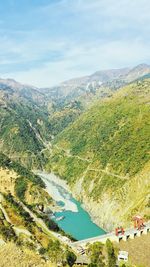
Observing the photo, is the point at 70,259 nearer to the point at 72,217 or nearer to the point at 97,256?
the point at 97,256

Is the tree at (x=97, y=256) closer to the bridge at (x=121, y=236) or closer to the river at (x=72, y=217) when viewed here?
the bridge at (x=121, y=236)

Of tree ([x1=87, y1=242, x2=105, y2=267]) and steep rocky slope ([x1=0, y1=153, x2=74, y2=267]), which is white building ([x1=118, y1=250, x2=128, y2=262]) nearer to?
tree ([x1=87, y1=242, x2=105, y2=267])

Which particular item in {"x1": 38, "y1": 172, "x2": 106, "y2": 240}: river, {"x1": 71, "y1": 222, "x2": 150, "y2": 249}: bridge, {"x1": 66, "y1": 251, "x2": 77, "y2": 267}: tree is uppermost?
{"x1": 38, "y1": 172, "x2": 106, "y2": 240}: river

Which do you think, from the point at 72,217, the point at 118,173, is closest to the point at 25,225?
the point at 72,217

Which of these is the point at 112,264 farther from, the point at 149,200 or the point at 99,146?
the point at 99,146

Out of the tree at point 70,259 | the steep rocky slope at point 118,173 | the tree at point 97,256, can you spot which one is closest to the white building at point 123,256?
the tree at point 97,256

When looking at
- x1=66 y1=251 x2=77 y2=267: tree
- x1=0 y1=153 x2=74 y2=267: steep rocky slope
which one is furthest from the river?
x1=66 y1=251 x2=77 y2=267: tree

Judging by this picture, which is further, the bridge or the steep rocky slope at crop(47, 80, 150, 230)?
the steep rocky slope at crop(47, 80, 150, 230)

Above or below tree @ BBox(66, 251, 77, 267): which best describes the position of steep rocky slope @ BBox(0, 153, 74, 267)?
above

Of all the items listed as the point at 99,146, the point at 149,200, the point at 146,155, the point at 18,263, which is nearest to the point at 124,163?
the point at 146,155
